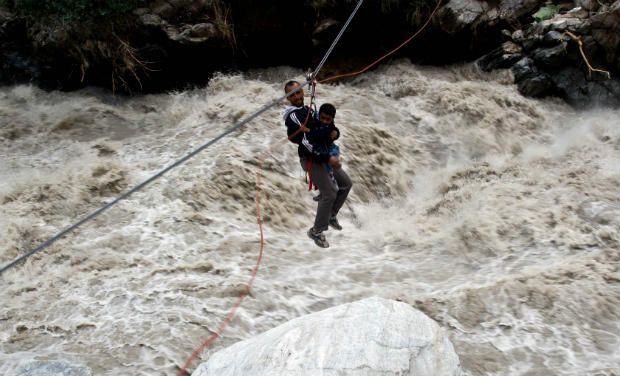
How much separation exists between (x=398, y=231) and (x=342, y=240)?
78cm

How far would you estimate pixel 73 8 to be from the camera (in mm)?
9367

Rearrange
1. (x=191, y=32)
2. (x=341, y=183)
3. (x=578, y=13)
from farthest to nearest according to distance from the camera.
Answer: (x=191, y=32) → (x=578, y=13) → (x=341, y=183)

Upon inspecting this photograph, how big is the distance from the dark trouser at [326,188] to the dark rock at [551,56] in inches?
248

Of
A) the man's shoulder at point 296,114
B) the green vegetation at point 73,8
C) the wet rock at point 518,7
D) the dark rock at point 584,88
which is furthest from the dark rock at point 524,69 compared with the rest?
the green vegetation at point 73,8

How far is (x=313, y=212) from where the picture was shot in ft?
22.5

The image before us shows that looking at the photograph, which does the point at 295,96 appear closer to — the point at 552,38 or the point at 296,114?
the point at 296,114

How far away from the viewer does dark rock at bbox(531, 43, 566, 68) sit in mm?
9438

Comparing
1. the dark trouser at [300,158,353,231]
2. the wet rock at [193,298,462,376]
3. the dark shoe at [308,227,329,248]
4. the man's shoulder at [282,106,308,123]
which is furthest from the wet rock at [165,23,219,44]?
the wet rock at [193,298,462,376]

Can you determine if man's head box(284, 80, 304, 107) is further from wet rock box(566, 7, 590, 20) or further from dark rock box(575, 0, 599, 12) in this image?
dark rock box(575, 0, 599, 12)

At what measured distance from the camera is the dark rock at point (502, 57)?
10031mm

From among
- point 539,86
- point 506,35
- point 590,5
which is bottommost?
point 539,86

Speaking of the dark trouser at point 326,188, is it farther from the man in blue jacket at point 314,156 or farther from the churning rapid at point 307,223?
the churning rapid at point 307,223

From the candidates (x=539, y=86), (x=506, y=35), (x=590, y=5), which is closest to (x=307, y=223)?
(x=539, y=86)

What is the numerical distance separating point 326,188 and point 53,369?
286cm
